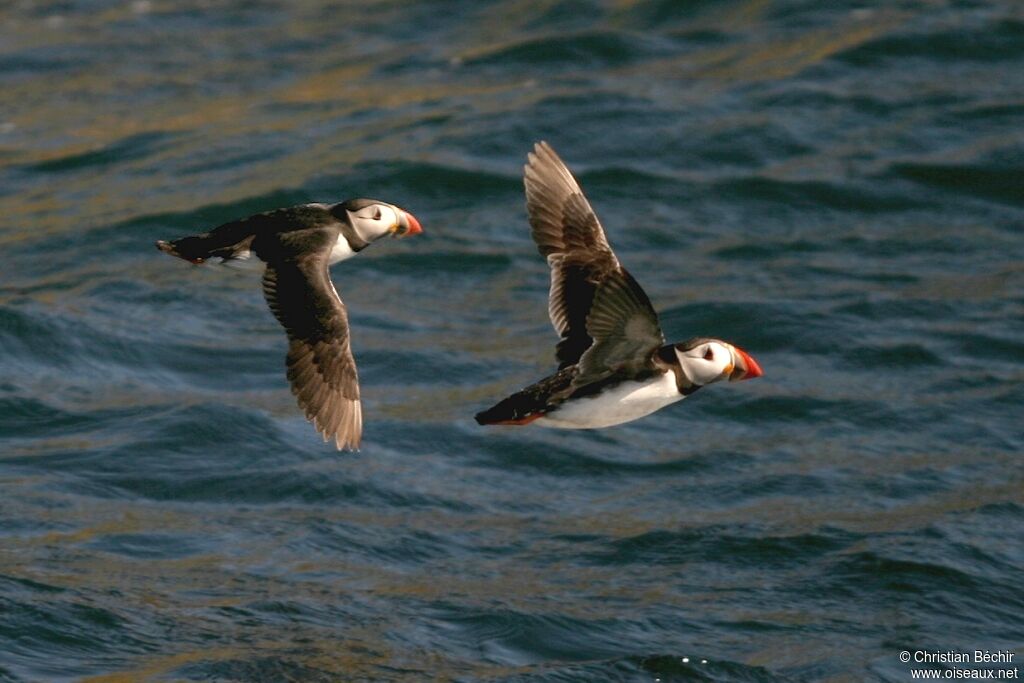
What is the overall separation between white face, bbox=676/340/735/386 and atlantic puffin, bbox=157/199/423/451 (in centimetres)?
123

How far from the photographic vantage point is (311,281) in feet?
24.5

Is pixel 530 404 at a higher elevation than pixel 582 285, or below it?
below

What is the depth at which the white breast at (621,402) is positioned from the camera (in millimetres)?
6895

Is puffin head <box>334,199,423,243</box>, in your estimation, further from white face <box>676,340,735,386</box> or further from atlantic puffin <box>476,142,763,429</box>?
white face <box>676,340,735,386</box>

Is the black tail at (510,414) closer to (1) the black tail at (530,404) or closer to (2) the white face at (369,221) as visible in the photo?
(1) the black tail at (530,404)

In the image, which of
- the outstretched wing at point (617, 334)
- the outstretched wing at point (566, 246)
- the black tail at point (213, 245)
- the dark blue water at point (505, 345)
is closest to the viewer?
the outstretched wing at point (617, 334)

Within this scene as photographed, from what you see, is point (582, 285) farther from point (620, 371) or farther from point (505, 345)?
point (505, 345)

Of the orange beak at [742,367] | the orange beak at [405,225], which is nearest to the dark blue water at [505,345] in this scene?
the orange beak at [405,225]

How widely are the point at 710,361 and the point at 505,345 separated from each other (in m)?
5.12

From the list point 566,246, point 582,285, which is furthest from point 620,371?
point 566,246

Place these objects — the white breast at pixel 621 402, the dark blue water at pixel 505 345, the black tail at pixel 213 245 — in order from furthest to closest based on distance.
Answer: the dark blue water at pixel 505 345 < the black tail at pixel 213 245 < the white breast at pixel 621 402

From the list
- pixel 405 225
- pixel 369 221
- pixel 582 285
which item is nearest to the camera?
pixel 582 285

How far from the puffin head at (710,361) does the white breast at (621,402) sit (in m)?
0.07

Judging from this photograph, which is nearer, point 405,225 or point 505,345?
point 405,225
